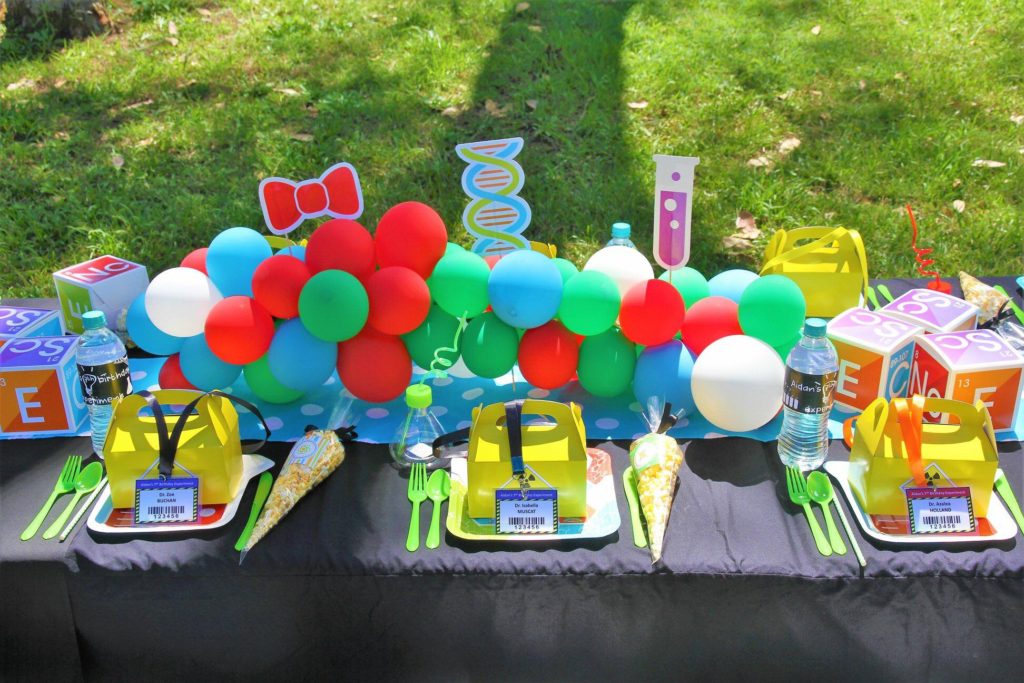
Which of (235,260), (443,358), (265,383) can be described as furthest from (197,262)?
(443,358)

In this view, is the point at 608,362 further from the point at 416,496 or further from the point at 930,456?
the point at 930,456

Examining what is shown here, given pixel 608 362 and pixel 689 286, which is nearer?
pixel 608 362

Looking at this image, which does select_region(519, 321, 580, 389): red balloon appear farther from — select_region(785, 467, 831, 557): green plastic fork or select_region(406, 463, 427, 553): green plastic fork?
select_region(785, 467, 831, 557): green plastic fork

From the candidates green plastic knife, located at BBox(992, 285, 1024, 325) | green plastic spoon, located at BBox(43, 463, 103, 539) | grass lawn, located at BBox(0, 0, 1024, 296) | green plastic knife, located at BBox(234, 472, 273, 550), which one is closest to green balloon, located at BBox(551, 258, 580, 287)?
green plastic knife, located at BBox(234, 472, 273, 550)

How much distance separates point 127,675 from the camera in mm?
2041

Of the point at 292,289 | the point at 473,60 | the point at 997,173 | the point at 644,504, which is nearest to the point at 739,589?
the point at 644,504

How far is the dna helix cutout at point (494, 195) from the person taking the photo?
102 inches

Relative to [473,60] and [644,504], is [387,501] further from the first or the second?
[473,60]

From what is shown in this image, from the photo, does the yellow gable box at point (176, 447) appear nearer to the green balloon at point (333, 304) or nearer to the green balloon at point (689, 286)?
the green balloon at point (333, 304)

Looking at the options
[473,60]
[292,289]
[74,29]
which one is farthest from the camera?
[74,29]

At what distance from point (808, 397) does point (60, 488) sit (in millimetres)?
1812

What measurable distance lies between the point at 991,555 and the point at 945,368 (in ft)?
1.66

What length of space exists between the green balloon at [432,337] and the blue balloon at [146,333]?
2.33ft

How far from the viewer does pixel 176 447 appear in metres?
2.02
